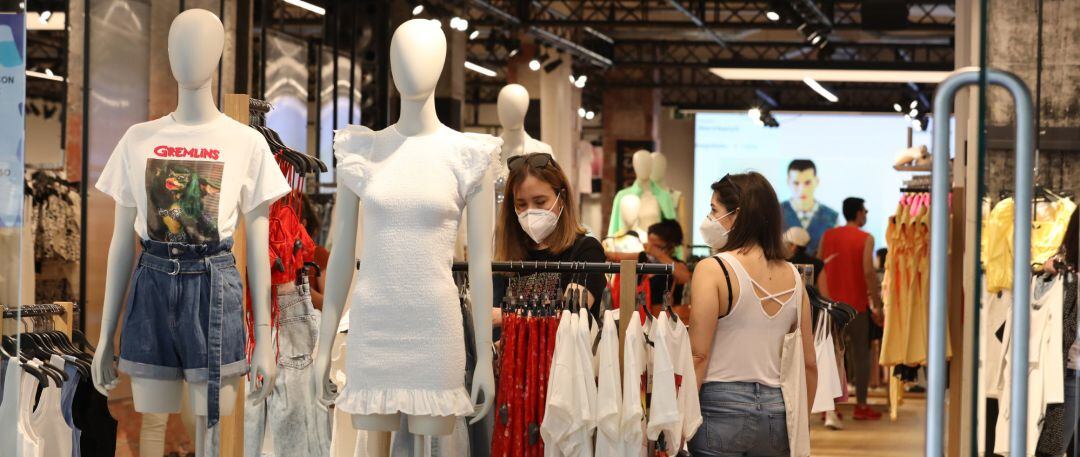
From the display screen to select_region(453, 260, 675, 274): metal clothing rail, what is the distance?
14.6 metres

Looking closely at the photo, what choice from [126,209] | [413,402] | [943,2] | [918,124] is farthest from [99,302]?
[918,124]

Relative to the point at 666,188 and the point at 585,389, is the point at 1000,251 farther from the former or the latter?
the point at 666,188

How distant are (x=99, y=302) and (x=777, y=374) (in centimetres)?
446

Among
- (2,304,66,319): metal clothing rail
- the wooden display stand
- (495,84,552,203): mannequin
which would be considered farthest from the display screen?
(2,304,66,319): metal clothing rail

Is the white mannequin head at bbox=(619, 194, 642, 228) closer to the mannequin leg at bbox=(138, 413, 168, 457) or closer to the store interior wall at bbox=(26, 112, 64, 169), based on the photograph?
the mannequin leg at bbox=(138, 413, 168, 457)

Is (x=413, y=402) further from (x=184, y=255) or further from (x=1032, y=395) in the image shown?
(x=1032, y=395)

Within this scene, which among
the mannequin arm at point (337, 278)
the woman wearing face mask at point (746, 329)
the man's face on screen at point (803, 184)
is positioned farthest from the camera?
the man's face on screen at point (803, 184)

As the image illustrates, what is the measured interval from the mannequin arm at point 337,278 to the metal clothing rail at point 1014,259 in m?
1.67

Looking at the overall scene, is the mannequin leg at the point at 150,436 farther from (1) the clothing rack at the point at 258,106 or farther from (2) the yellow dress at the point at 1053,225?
(2) the yellow dress at the point at 1053,225

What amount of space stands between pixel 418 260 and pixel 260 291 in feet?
1.90

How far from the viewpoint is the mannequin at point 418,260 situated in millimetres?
2893

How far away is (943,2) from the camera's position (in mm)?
14828

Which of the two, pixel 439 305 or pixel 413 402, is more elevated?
pixel 439 305

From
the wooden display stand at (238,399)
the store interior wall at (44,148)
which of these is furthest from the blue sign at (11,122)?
the store interior wall at (44,148)
